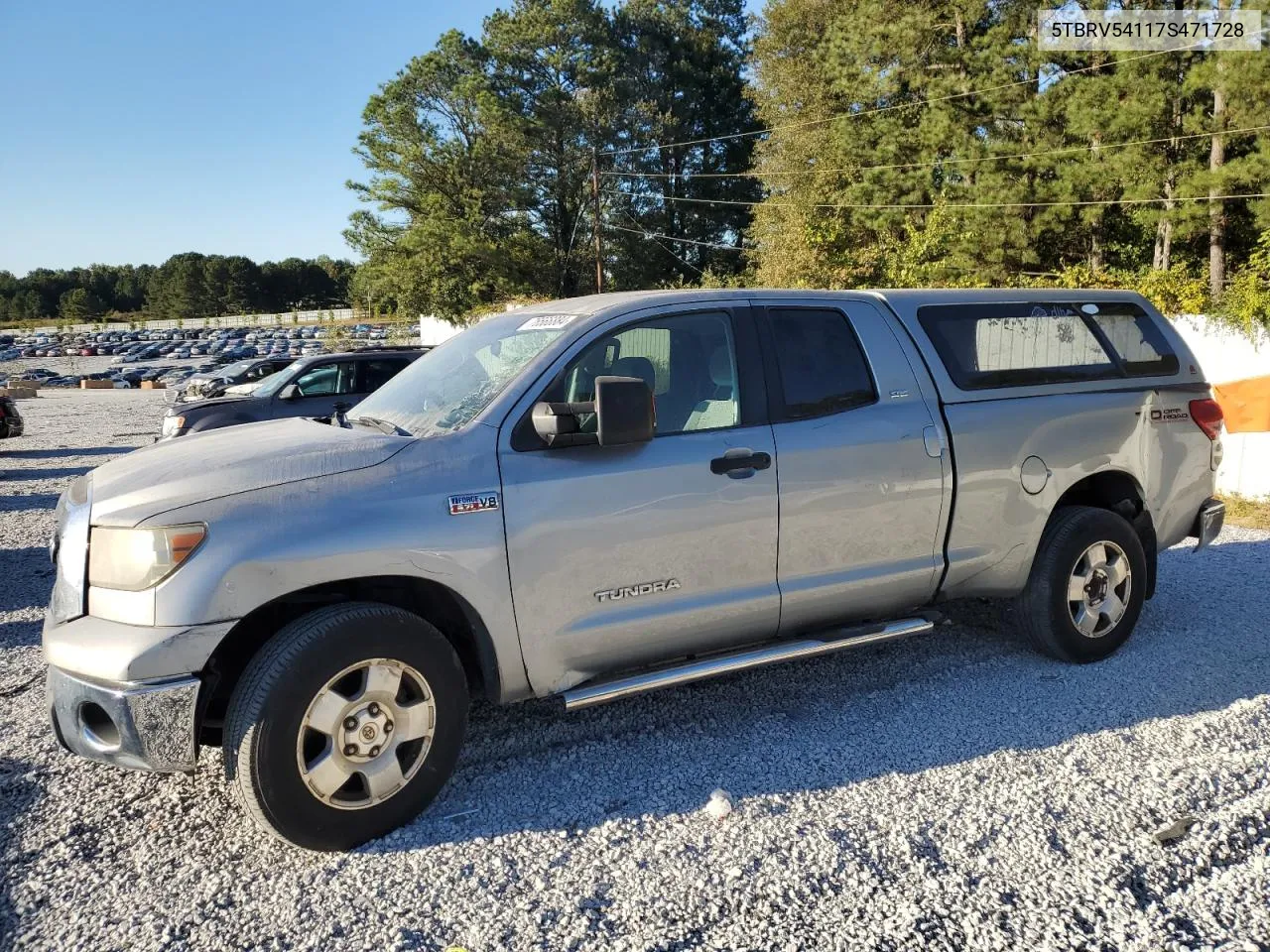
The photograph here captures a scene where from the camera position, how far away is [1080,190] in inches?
996

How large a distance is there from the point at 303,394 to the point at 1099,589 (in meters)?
10.5

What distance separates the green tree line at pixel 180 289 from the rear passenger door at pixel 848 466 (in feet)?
492

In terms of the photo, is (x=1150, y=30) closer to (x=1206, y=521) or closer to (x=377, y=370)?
(x=377, y=370)

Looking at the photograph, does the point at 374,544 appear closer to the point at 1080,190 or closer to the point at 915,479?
the point at 915,479

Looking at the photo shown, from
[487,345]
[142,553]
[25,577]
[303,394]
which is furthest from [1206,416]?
[303,394]

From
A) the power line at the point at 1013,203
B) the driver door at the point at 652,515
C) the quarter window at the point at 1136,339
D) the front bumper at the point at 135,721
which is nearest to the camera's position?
the front bumper at the point at 135,721

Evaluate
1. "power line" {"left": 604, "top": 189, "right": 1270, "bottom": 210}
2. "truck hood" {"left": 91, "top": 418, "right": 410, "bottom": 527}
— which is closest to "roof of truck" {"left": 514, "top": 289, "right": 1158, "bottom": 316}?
"truck hood" {"left": 91, "top": 418, "right": 410, "bottom": 527}

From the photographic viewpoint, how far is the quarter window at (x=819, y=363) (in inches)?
157

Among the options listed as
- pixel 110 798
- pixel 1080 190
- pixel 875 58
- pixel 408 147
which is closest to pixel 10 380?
pixel 408 147

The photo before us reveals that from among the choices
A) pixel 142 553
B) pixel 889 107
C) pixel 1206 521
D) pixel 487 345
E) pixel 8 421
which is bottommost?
pixel 1206 521

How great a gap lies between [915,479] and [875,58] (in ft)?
114

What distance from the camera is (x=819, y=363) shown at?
4.10m

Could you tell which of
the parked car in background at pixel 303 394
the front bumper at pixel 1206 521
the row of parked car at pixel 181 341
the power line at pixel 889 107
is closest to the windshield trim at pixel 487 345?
the front bumper at pixel 1206 521

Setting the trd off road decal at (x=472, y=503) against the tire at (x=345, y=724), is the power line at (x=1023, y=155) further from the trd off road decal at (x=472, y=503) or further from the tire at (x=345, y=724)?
the tire at (x=345, y=724)
